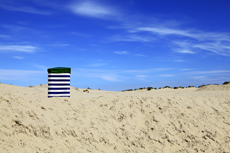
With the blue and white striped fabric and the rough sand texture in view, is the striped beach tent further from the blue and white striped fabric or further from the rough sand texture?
the rough sand texture

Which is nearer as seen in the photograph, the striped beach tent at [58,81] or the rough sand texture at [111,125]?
the rough sand texture at [111,125]

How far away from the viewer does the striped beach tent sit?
1189 cm

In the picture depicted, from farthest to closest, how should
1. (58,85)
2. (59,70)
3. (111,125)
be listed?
(59,70), (58,85), (111,125)

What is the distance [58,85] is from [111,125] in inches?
158

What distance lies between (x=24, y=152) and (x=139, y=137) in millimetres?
4756

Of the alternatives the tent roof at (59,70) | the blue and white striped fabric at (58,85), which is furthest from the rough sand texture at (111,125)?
the tent roof at (59,70)

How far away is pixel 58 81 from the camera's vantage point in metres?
12.0

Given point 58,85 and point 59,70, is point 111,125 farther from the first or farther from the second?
point 59,70

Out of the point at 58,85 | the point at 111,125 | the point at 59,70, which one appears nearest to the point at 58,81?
the point at 58,85

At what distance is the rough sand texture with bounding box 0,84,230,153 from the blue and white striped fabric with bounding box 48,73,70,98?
0.69 metres

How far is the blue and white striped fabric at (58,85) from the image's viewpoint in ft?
38.9

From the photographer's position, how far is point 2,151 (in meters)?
6.57

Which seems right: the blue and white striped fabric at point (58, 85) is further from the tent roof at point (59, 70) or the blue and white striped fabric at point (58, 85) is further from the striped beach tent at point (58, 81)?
the tent roof at point (59, 70)

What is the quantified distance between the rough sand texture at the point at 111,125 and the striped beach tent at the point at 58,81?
708mm
